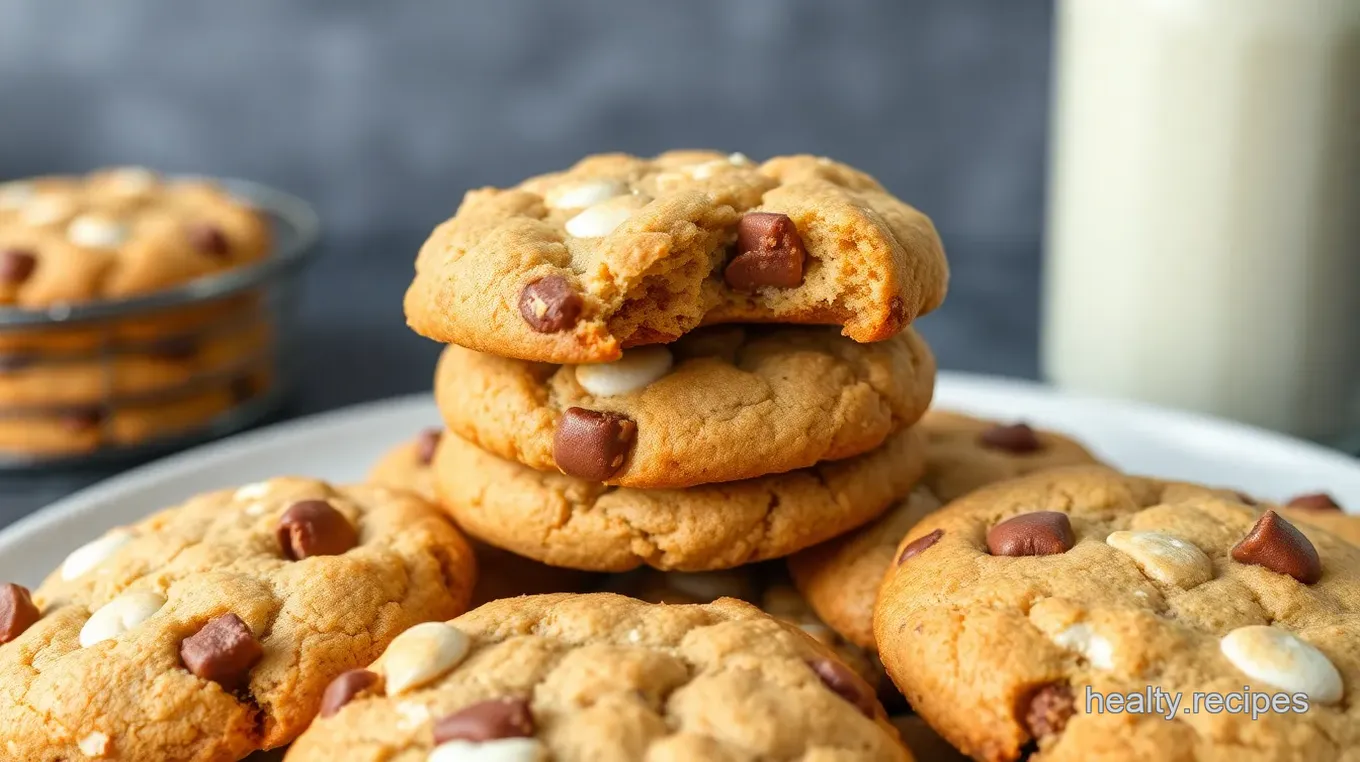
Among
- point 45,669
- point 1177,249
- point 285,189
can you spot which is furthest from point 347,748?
point 285,189

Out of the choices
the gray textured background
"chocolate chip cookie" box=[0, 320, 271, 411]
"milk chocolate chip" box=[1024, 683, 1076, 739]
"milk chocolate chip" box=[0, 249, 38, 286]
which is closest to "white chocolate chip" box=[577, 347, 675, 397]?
"milk chocolate chip" box=[1024, 683, 1076, 739]

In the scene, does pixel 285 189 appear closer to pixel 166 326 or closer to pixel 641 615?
pixel 166 326

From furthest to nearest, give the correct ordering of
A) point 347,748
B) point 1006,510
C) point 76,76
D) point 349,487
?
1. point 76,76
2. point 349,487
3. point 1006,510
4. point 347,748

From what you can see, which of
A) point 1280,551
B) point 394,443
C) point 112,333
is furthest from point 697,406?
point 112,333

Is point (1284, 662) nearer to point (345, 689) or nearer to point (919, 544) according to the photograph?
point (919, 544)

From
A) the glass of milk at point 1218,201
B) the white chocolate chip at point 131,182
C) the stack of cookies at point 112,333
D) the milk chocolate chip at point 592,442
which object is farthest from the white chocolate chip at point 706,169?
the white chocolate chip at point 131,182

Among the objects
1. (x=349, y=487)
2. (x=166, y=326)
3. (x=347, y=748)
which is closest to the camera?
(x=347, y=748)

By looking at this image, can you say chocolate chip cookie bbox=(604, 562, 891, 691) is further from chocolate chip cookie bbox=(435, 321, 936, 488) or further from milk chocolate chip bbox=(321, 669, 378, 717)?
milk chocolate chip bbox=(321, 669, 378, 717)
